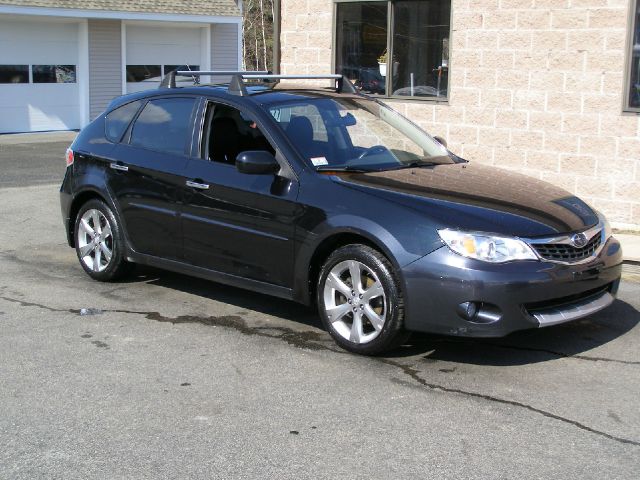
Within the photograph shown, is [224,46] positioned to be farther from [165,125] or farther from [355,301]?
[355,301]

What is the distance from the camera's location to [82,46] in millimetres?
26422

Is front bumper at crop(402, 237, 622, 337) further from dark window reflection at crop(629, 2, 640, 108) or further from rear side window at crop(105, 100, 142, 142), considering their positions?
dark window reflection at crop(629, 2, 640, 108)

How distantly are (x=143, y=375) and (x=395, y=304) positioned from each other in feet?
5.29

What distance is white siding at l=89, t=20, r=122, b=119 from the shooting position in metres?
26.6

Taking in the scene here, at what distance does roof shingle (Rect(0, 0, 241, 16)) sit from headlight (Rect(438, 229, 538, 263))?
66.9 ft

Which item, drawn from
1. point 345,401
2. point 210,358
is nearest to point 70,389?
point 210,358

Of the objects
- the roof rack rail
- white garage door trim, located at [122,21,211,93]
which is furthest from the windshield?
white garage door trim, located at [122,21,211,93]

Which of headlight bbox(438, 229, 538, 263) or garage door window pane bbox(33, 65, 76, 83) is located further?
garage door window pane bbox(33, 65, 76, 83)

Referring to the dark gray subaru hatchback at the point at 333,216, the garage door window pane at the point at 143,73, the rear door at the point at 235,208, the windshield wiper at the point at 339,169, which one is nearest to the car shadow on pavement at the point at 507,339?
the dark gray subaru hatchback at the point at 333,216

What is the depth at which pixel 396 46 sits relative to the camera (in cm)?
1279

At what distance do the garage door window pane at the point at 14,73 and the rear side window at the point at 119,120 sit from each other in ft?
58.3

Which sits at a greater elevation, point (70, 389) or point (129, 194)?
point (129, 194)

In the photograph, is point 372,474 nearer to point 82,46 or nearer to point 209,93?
point 209,93

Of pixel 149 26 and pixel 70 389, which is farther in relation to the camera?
pixel 149 26
